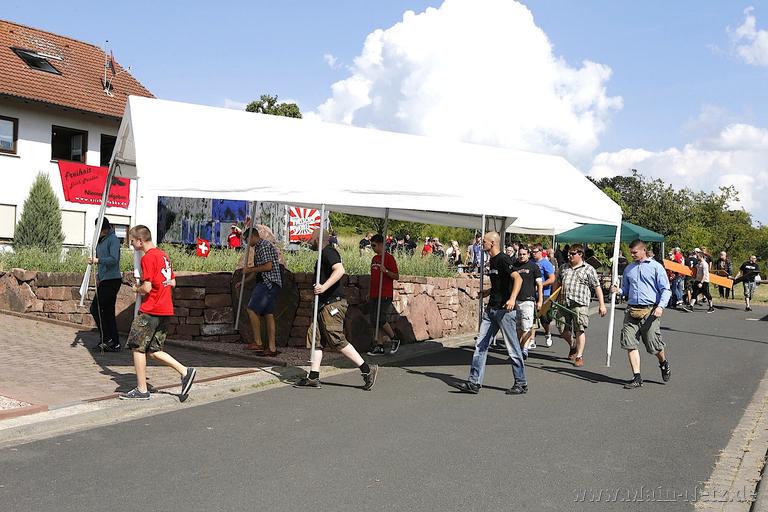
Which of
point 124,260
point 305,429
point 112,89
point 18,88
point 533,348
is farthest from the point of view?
point 112,89

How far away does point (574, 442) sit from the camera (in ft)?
22.1

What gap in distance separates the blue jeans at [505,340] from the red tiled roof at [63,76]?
22.6 metres

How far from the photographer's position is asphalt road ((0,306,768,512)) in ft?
16.7

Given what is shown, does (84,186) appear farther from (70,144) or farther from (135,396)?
(135,396)

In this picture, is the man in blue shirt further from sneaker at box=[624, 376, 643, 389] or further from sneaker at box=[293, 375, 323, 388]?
sneaker at box=[293, 375, 323, 388]

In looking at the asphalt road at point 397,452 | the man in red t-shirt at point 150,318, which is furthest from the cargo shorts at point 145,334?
the asphalt road at point 397,452

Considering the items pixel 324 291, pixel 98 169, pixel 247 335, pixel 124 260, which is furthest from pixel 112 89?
pixel 324 291

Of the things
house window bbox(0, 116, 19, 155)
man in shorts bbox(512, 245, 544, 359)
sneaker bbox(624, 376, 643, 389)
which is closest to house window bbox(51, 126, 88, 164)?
house window bbox(0, 116, 19, 155)

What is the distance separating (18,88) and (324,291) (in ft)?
73.6

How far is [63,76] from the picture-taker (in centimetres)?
3027

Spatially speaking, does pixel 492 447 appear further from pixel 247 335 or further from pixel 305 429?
pixel 247 335

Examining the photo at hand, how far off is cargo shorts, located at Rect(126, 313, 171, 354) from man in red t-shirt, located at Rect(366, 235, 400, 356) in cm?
465

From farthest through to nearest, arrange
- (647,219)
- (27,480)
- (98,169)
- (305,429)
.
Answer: (647,219)
(98,169)
(305,429)
(27,480)

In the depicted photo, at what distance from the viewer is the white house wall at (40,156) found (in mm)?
26969
